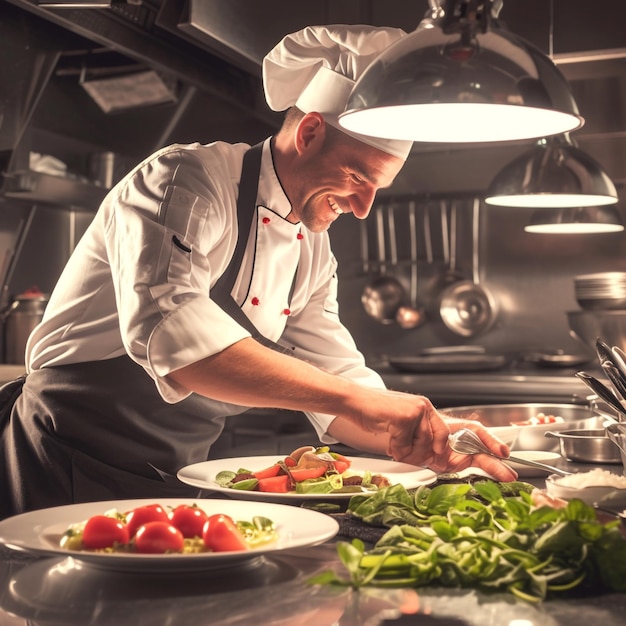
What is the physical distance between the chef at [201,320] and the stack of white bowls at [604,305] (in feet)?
7.81

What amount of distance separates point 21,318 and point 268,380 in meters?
2.91

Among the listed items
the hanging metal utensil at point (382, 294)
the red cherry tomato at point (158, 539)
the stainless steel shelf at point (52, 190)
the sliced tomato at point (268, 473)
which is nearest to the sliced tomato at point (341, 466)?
the sliced tomato at point (268, 473)

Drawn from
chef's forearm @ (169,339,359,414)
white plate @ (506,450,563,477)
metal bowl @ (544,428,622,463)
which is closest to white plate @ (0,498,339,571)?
chef's forearm @ (169,339,359,414)

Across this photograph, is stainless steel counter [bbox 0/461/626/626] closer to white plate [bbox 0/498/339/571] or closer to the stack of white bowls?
white plate [bbox 0/498/339/571]

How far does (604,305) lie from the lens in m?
4.30

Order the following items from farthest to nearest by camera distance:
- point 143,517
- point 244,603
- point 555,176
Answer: point 555,176, point 143,517, point 244,603

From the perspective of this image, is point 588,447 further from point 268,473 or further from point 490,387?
point 490,387

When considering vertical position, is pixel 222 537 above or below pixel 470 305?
below

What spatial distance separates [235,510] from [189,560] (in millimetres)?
268

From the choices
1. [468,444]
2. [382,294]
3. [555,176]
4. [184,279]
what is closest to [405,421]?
[468,444]

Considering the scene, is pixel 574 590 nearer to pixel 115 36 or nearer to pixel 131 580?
pixel 131 580

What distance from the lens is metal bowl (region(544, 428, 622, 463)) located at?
187cm

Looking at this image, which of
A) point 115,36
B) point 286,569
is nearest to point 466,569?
point 286,569

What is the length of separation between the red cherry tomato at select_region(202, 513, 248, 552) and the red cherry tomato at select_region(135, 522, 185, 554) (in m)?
0.03
